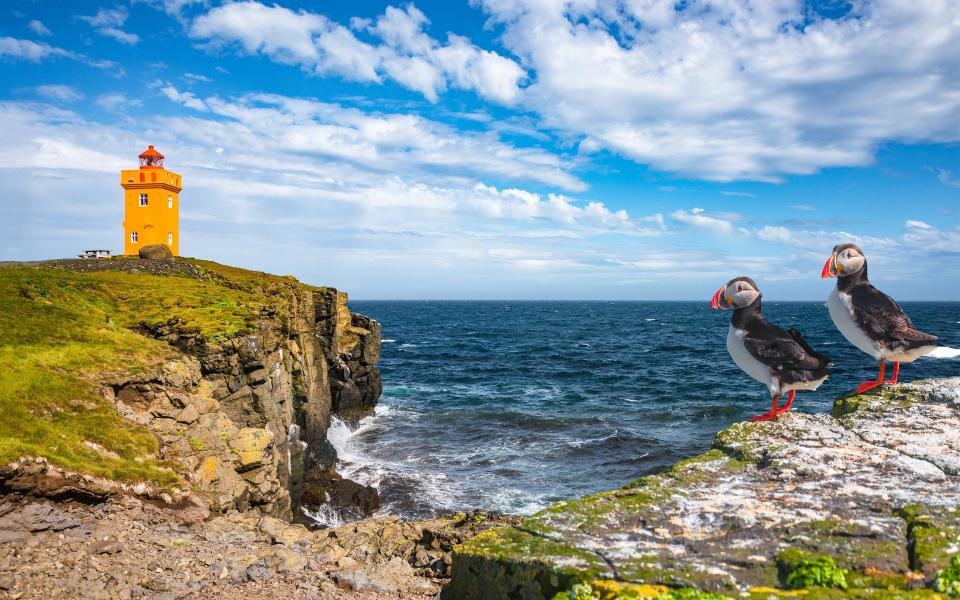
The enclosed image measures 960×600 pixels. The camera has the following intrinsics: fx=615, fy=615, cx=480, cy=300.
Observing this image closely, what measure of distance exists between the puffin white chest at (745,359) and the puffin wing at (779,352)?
0.07 m

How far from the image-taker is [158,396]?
14.1 m

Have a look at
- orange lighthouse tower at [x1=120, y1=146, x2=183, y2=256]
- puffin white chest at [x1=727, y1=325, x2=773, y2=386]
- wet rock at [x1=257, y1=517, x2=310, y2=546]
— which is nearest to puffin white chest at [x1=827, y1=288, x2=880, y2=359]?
puffin white chest at [x1=727, y1=325, x2=773, y2=386]

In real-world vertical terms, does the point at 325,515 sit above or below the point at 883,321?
below

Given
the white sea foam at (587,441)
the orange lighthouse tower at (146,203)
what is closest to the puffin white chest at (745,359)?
the white sea foam at (587,441)

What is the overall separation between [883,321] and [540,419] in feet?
89.0

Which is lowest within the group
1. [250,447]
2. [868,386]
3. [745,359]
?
[250,447]

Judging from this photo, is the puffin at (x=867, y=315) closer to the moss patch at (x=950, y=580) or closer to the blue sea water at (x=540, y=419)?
the moss patch at (x=950, y=580)

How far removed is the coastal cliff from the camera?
37.3 ft

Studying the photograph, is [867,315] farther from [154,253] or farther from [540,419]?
[154,253]

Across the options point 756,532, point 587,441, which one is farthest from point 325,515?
point 756,532

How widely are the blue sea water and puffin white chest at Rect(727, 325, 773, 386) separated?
1387 cm

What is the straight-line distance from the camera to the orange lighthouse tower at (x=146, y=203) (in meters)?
44.0

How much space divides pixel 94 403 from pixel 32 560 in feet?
15.5

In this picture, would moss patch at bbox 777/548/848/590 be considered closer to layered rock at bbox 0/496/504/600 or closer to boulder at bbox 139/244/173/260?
layered rock at bbox 0/496/504/600
